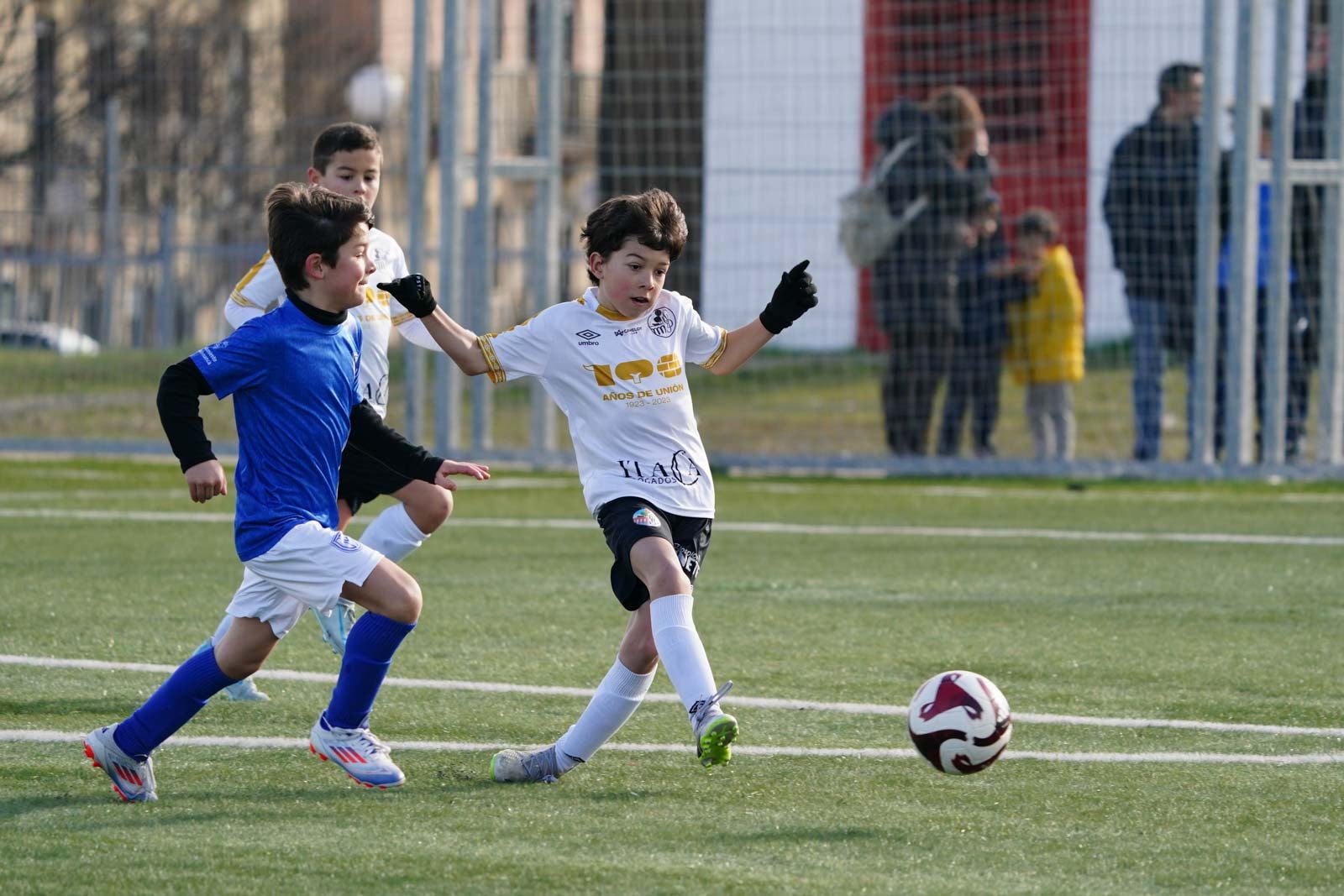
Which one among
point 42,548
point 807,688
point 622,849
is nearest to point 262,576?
point 622,849

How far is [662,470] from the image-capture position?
194 inches

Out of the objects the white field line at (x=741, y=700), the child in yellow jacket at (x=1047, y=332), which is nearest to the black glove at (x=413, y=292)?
the white field line at (x=741, y=700)

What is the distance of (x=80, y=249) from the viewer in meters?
15.0

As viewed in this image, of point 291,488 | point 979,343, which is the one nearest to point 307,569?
point 291,488

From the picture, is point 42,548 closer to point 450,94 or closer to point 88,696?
point 88,696

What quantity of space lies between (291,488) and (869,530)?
5640 mm

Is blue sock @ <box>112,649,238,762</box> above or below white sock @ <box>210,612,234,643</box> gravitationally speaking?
below

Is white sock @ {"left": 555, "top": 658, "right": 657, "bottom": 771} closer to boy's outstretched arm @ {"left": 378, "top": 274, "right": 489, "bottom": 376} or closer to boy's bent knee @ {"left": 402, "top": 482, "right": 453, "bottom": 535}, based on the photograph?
boy's outstretched arm @ {"left": 378, "top": 274, "right": 489, "bottom": 376}

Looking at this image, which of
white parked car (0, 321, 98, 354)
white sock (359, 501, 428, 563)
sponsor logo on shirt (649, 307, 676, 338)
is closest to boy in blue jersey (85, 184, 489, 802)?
sponsor logo on shirt (649, 307, 676, 338)

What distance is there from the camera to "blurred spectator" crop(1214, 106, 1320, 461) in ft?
40.1

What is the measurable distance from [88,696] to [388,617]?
1.41m

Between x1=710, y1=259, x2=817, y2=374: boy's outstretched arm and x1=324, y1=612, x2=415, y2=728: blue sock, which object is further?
x1=710, y1=259, x2=817, y2=374: boy's outstretched arm

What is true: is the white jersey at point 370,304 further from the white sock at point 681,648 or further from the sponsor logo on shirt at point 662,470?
the white sock at point 681,648

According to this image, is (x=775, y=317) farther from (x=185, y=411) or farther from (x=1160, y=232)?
(x=1160, y=232)
